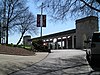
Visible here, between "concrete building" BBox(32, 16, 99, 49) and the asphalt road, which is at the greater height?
"concrete building" BBox(32, 16, 99, 49)

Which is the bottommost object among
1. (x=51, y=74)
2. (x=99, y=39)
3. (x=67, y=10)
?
(x=51, y=74)

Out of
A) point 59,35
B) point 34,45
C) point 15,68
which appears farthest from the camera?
point 59,35

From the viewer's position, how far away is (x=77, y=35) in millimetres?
50719

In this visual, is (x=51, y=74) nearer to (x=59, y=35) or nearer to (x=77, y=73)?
(x=77, y=73)

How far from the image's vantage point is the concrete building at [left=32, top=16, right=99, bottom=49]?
3852 cm

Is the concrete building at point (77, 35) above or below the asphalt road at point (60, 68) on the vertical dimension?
above

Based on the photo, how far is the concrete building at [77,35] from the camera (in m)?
38.5

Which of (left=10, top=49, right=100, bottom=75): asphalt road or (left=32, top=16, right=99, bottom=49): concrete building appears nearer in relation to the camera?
(left=10, top=49, right=100, bottom=75): asphalt road

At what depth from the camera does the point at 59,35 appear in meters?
68.6

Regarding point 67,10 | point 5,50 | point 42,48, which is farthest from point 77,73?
point 42,48

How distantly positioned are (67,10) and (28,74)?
1093 cm

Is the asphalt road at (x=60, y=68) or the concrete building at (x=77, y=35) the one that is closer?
the asphalt road at (x=60, y=68)

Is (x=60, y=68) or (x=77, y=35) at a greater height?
(x=77, y=35)

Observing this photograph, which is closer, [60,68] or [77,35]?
[60,68]
